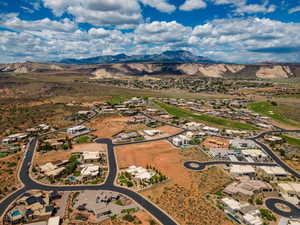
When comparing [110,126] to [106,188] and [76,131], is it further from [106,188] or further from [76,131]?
[106,188]

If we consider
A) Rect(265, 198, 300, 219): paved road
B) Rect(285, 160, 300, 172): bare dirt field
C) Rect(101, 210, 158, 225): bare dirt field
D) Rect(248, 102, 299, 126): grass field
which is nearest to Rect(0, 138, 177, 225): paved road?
Rect(101, 210, 158, 225): bare dirt field

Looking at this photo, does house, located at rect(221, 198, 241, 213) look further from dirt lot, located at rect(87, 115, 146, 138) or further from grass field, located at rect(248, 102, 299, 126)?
grass field, located at rect(248, 102, 299, 126)

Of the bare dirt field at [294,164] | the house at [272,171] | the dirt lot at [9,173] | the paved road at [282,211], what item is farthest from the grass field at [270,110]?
the dirt lot at [9,173]

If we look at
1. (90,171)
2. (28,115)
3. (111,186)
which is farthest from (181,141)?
(28,115)

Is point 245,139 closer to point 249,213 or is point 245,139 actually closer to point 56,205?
point 249,213

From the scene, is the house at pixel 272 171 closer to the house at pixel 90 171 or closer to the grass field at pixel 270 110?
the house at pixel 90 171

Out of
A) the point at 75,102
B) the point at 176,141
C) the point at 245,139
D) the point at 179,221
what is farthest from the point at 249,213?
the point at 75,102

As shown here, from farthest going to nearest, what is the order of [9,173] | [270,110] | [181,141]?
[270,110], [181,141], [9,173]
